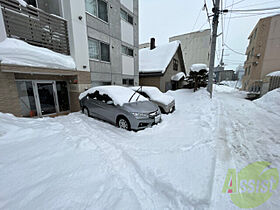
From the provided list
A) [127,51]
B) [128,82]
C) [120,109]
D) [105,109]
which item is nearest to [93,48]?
[127,51]

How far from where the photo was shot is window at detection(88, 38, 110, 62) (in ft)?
23.0

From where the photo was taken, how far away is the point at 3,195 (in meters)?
1.44

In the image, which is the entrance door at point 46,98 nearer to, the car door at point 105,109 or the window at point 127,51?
the car door at point 105,109

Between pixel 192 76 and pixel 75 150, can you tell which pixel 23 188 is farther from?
pixel 192 76

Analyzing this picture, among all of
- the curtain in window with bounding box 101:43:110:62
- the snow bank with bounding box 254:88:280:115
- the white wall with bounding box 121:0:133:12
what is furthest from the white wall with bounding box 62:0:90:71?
the snow bank with bounding box 254:88:280:115

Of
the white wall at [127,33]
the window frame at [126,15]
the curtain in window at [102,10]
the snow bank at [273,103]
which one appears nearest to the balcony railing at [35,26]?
the curtain in window at [102,10]

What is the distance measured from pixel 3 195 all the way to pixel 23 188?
7.0 inches

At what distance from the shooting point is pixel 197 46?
78.8 feet

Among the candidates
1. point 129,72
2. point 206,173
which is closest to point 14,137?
point 206,173

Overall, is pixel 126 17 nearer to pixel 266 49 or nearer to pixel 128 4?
pixel 128 4

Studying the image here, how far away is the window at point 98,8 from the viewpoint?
22.0 ft

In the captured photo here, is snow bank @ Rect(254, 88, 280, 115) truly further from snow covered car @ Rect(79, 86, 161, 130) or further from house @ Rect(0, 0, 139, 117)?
house @ Rect(0, 0, 139, 117)

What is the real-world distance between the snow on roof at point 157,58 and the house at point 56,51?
4702mm

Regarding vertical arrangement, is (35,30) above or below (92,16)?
below
